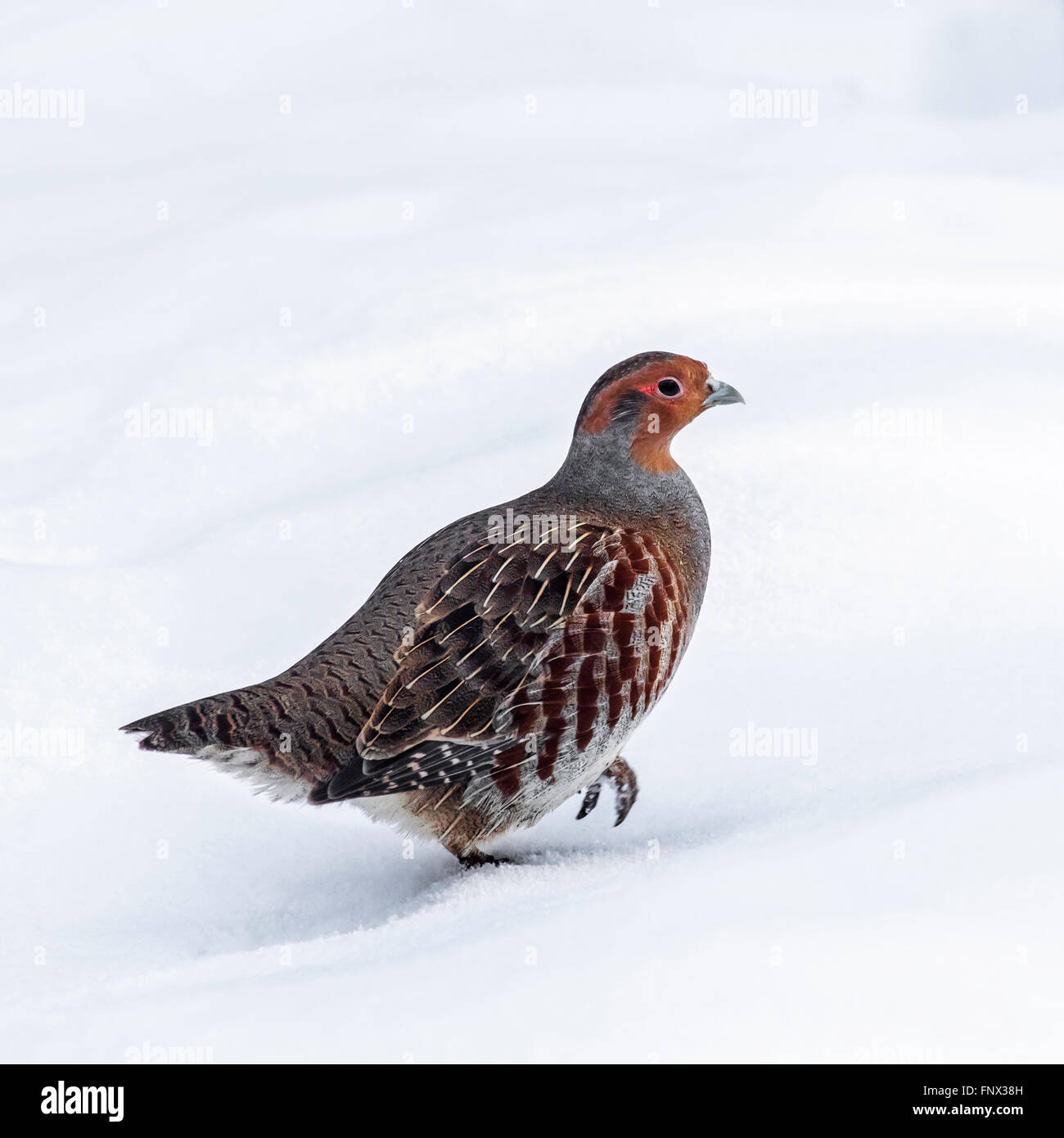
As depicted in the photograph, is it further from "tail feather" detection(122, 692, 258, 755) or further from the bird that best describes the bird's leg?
"tail feather" detection(122, 692, 258, 755)

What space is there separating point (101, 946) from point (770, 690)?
2190 millimetres

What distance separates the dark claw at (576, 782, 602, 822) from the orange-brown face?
103 cm

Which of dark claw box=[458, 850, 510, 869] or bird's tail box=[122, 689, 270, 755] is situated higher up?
bird's tail box=[122, 689, 270, 755]

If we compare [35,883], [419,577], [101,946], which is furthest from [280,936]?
[419,577]

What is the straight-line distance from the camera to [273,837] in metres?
4.21

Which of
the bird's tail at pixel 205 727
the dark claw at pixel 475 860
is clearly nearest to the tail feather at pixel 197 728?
the bird's tail at pixel 205 727

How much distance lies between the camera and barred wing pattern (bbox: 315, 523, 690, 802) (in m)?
3.59

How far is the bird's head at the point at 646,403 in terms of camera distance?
400 centimetres

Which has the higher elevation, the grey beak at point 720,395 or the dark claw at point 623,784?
the grey beak at point 720,395

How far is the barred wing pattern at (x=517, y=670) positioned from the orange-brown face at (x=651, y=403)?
371 millimetres

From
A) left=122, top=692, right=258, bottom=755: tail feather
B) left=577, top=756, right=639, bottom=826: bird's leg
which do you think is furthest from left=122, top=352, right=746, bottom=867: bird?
left=577, top=756, right=639, bottom=826: bird's leg

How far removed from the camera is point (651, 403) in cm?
402

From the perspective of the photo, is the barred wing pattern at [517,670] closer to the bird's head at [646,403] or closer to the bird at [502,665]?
the bird at [502,665]

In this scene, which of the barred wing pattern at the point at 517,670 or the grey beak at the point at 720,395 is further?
the grey beak at the point at 720,395
